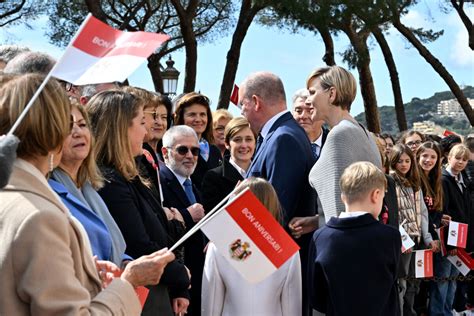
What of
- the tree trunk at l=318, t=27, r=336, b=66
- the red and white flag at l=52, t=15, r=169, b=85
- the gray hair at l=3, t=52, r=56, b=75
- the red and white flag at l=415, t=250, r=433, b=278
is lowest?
the red and white flag at l=415, t=250, r=433, b=278

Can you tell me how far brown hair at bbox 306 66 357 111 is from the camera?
17.9ft

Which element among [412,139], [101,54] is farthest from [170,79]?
[101,54]

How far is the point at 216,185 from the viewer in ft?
20.4

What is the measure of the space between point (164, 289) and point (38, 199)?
6.57ft

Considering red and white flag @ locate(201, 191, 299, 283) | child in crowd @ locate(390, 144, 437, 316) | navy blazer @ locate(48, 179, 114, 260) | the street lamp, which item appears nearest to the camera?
red and white flag @ locate(201, 191, 299, 283)

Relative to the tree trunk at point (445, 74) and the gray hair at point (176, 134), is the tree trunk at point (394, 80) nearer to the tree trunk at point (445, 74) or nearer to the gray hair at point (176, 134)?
the tree trunk at point (445, 74)

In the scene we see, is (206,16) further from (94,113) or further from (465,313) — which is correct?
(94,113)

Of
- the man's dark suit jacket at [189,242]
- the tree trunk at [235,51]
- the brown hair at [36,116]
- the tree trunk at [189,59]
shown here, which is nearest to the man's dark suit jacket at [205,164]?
the man's dark suit jacket at [189,242]

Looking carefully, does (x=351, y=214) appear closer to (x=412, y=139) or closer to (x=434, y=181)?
(x=434, y=181)

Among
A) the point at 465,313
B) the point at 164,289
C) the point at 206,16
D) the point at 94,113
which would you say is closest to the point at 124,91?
the point at 94,113

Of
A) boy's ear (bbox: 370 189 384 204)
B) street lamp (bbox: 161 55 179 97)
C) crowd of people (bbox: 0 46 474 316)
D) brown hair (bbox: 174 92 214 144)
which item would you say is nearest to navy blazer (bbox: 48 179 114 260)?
crowd of people (bbox: 0 46 474 316)

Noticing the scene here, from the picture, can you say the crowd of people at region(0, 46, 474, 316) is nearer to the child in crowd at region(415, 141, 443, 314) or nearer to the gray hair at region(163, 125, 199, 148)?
the gray hair at region(163, 125, 199, 148)

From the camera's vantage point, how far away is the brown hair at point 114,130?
4.30 meters

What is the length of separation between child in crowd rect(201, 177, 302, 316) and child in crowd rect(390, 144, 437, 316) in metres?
3.56
